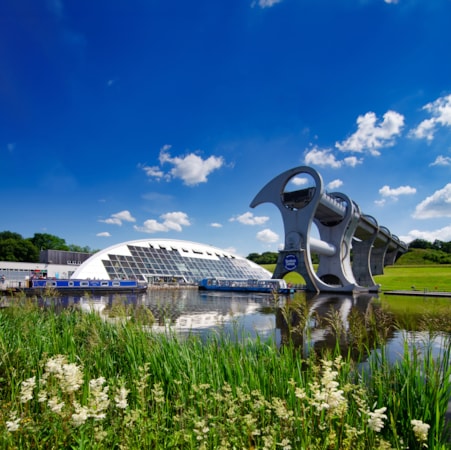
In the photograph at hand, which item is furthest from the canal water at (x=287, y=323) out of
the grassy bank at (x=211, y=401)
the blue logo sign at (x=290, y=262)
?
the blue logo sign at (x=290, y=262)

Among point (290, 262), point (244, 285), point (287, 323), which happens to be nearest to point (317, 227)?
point (290, 262)

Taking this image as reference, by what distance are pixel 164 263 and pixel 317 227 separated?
31.4m

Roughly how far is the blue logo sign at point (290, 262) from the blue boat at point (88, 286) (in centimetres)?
2217

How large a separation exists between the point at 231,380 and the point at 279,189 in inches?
2065

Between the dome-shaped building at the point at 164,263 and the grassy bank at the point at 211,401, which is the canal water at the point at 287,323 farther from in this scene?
the dome-shaped building at the point at 164,263

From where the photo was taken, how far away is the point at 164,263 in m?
65.9

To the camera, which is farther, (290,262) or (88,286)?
A: (290,262)

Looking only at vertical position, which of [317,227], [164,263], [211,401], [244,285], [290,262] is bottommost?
[244,285]

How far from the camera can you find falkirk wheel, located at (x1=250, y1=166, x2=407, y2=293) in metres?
51.4

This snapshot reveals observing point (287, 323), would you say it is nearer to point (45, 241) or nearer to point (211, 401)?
point (211, 401)

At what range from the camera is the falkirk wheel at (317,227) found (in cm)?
5141

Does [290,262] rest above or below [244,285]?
above

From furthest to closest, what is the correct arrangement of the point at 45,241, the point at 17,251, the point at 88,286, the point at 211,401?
the point at 45,241
the point at 17,251
the point at 88,286
the point at 211,401

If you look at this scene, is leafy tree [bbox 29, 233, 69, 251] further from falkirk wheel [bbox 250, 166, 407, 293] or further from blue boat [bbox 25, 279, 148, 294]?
falkirk wheel [bbox 250, 166, 407, 293]
